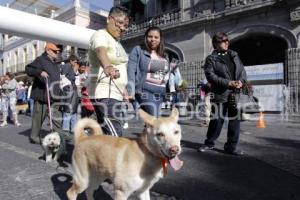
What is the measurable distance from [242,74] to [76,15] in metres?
27.1

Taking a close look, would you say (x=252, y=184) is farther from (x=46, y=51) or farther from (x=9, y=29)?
(x=9, y=29)

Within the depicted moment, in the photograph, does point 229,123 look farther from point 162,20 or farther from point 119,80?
point 162,20

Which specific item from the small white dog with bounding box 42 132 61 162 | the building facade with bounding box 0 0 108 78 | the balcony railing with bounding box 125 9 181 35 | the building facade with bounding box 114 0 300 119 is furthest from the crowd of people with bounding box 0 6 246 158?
the building facade with bounding box 0 0 108 78

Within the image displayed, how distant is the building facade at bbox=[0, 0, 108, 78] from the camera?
30766mm

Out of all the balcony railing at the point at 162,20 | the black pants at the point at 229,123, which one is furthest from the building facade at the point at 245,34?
the black pants at the point at 229,123

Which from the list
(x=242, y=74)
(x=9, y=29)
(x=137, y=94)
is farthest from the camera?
(x=9, y=29)

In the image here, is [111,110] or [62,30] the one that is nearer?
[111,110]

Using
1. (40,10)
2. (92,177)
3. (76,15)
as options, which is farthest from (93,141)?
(40,10)

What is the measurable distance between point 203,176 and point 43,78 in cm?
356

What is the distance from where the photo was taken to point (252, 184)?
3846mm

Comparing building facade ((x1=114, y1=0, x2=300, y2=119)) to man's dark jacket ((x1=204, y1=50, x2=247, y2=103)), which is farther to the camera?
building facade ((x1=114, y1=0, x2=300, y2=119))

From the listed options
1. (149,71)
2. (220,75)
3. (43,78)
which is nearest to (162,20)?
(43,78)

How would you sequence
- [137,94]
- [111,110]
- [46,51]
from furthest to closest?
[46,51] < [137,94] < [111,110]

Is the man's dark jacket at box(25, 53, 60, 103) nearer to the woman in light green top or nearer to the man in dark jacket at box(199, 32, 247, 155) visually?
the man in dark jacket at box(199, 32, 247, 155)
